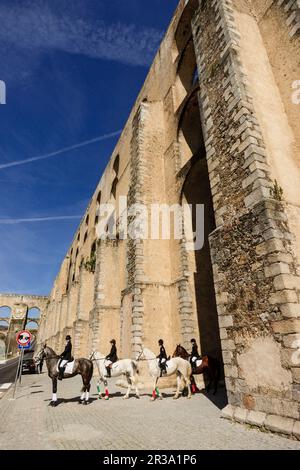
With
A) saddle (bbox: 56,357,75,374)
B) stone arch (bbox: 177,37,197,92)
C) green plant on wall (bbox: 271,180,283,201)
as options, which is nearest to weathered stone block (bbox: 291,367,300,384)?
green plant on wall (bbox: 271,180,283,201)

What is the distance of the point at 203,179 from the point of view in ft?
39.5

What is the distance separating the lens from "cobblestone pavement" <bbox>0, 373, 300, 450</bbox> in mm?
4012

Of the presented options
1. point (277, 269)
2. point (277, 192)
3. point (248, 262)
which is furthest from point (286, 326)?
point (277, 192)

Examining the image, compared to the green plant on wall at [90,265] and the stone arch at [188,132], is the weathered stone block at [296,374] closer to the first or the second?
the stone arch at [188,132]

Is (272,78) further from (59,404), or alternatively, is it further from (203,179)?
(59,404)

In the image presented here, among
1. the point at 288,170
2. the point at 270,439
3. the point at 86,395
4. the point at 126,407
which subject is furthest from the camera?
the point at 86,395

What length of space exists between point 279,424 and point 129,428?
2.50 m

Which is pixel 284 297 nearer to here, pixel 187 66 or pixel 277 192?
pixel 277 192

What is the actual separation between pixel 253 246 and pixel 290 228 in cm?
78

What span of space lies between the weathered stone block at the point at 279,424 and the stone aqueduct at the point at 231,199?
0.02 meters

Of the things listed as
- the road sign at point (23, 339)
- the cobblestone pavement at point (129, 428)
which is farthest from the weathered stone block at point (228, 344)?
the road sign at point (23, 339)

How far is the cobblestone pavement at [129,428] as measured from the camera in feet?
13.2
